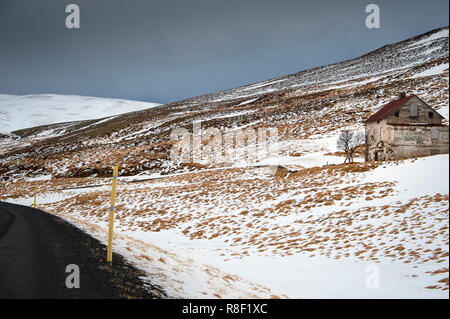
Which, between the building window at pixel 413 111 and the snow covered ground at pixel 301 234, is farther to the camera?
the building window at pixel 413 111

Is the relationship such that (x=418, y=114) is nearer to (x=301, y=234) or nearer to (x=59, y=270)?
(x=301, y=234)

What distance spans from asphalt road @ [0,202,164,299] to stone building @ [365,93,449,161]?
72.9 ft

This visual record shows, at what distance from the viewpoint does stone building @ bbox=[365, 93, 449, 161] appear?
69.6ft

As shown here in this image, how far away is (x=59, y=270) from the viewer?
5.62 meters

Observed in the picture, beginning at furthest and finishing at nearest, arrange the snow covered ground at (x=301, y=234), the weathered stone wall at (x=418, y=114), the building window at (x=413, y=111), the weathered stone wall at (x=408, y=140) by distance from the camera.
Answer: the building window at (x=413, y=111), the weathered stone wall at (x=418, y=114), the weathered stone wall at (x=408, y=140), the snow covered ground at (x=301, y=234)

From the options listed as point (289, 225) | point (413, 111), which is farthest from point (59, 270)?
point (413, 111)

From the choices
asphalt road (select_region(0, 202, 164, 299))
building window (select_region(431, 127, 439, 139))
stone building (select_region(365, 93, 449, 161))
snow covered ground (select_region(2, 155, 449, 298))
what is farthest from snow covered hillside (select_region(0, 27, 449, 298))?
building window (select_region(431, 127, 439, 139))

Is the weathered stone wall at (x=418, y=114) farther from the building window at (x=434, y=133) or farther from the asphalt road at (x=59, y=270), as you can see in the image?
the asphalt road at (x=59, y=270)

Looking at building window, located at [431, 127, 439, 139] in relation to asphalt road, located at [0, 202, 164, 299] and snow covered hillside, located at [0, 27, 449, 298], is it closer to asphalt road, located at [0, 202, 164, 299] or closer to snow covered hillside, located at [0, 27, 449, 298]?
snow covered hillside, located at [0, 27, 449, 298]

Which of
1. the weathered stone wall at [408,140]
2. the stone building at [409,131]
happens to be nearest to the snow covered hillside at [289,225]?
the stone building at [409,131]

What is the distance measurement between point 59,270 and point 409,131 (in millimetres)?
24198

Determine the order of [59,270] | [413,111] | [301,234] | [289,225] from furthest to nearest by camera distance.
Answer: [413,111] → [289,225] → [301,234] → [59,270]

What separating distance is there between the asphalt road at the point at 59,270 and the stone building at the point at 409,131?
72.9 feet

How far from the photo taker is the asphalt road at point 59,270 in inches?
185
